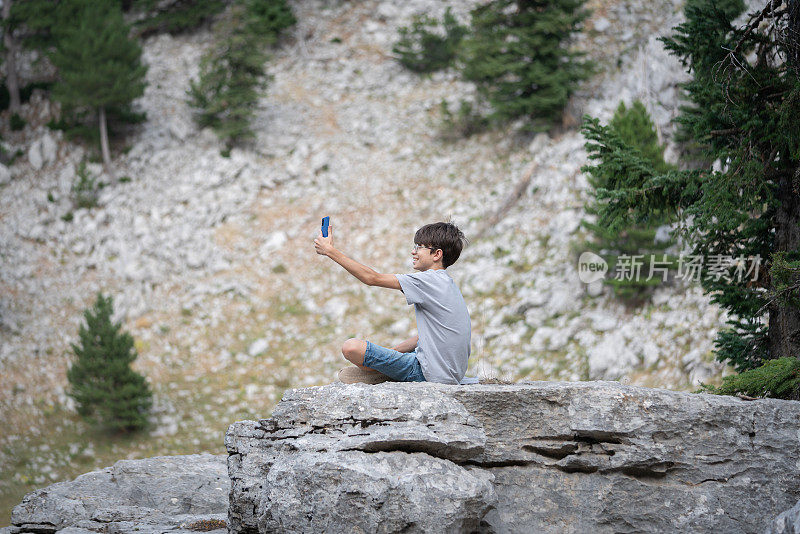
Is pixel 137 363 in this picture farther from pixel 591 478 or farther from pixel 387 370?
pixel 591 478

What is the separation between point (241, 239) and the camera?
69.7 feet

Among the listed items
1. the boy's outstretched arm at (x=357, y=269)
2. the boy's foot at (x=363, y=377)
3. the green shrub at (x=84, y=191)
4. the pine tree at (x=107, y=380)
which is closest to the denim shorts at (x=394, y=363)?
the boy's foot at (x=363, y=377)

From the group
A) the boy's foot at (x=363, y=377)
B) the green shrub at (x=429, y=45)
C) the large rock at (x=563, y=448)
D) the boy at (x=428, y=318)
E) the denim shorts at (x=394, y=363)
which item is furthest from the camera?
the green shrub at (x=429, y=45)

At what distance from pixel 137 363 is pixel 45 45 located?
16390mm

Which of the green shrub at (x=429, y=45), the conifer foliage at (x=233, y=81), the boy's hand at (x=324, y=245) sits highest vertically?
the green shrub at (x=429, y=45)

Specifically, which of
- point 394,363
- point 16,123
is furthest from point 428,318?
point 16,123

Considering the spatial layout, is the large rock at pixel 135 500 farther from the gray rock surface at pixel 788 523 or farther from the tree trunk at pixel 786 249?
the tree trunk at pixel 786 249

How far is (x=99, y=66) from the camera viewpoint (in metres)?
23.7

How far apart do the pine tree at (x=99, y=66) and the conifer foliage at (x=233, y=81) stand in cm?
260

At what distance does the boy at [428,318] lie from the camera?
5.18 m

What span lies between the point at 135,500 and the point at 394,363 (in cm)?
360

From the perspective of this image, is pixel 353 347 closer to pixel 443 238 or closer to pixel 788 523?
pixel 443 238

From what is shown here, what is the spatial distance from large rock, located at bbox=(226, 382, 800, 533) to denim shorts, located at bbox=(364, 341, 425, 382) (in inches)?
14.0

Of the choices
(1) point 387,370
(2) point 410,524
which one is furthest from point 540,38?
(2) point 410,524
